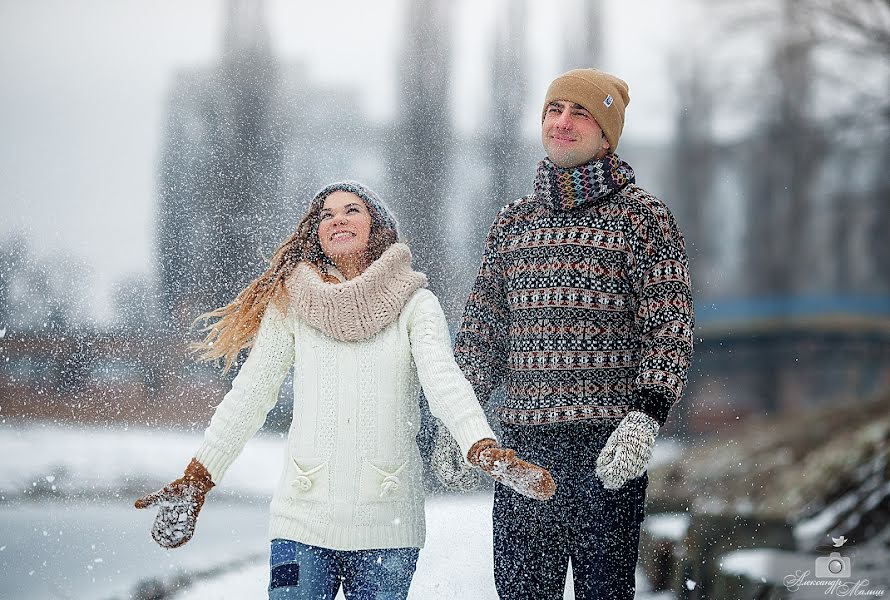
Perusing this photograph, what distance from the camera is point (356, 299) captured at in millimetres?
2184

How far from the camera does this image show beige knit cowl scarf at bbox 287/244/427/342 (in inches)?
86.0

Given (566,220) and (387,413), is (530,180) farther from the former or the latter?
(387,413)

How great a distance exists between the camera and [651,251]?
2.21 m

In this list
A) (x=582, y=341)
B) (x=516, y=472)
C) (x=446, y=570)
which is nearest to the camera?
(x=516, y=472)

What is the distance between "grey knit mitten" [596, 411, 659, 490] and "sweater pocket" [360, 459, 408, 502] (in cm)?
41

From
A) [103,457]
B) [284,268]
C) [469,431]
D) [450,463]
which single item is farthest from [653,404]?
[103,457]

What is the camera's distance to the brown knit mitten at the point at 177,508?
2129 mm

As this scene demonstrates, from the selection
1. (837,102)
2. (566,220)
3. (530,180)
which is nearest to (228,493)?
(530,180)

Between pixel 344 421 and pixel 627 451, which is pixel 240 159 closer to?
pixel 344 421

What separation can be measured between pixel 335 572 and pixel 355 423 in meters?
0.31

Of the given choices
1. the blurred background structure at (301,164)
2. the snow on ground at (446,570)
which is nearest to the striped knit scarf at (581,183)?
the blurred background structure at (301,164)

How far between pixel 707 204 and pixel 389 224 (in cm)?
235

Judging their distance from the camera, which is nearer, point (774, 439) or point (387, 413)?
point (387, 413)

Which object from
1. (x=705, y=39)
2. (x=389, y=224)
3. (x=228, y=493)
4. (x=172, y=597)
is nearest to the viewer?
(x=389, y=224)
